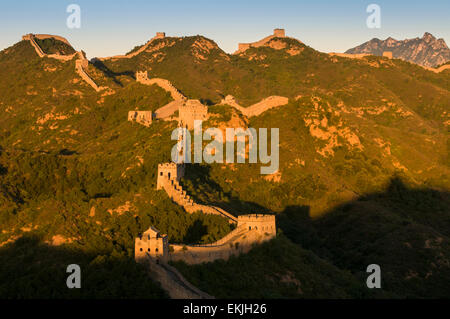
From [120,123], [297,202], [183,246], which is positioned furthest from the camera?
[120,123]

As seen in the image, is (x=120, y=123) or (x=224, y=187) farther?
(x=120, y=123)

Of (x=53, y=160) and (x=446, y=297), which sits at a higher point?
(x=53, y=160)

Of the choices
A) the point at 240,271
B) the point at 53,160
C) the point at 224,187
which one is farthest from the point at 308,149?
the point at 240,271

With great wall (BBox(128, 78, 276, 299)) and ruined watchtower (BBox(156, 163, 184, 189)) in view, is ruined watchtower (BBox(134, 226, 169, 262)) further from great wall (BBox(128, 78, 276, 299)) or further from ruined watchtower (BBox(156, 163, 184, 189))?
ruined watchtower (BBox(156, 163, 184, 189))

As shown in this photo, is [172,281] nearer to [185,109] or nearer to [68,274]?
[68,274]

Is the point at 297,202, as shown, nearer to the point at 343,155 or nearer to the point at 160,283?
the point at 343,155

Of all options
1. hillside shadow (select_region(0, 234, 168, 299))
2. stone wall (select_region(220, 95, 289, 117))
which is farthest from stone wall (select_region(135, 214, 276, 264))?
stone wall (select_region(220, 95, 289, 117))

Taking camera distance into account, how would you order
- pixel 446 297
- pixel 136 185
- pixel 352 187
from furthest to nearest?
1. pixel 352 187
2. pixel 136 185
3. pixel 446 297
